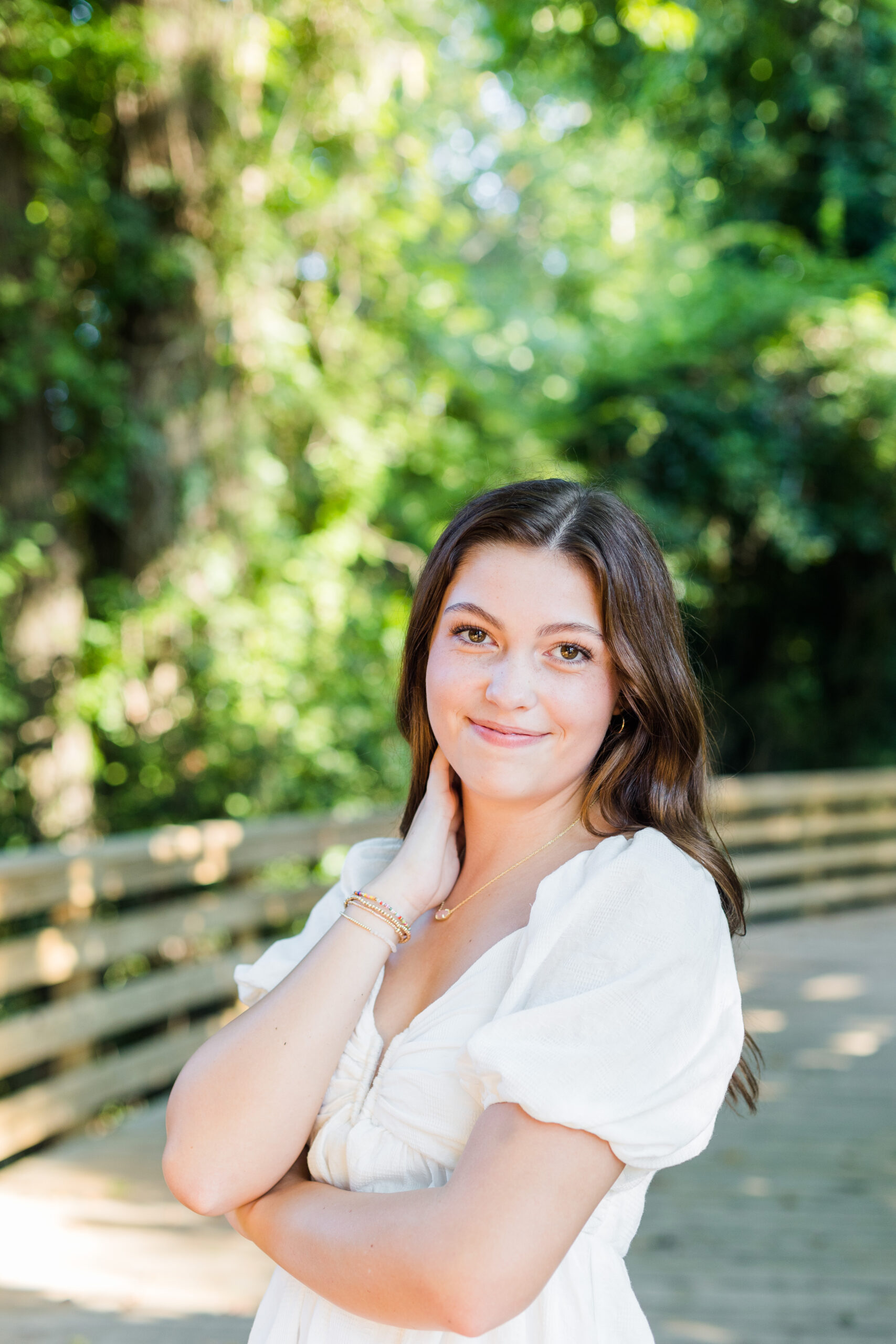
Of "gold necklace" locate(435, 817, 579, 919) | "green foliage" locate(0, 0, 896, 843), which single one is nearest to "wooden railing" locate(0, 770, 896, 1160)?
"green foliage" locate(0, 0, 896, 843)

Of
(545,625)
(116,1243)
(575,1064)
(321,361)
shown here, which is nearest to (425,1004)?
(575,1064)

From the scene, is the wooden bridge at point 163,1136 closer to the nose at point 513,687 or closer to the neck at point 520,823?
the neck at point 520,823

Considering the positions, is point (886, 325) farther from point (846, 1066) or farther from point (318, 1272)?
point (318, 1272)

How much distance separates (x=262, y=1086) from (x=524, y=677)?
511mm

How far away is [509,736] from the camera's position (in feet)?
4.38

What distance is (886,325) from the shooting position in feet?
26.1

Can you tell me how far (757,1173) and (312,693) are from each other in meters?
2.96

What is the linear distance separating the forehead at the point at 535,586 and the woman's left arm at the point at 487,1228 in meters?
0.52

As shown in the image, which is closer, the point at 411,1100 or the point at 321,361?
the point at 411,1100

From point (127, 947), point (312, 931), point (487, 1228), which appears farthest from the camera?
point (127, 947)

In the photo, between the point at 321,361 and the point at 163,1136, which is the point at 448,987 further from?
the point at 321,361

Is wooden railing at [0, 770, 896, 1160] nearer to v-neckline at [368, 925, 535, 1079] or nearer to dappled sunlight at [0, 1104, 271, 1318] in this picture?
dappled sunlight at [0, 1104, 271, 1318]

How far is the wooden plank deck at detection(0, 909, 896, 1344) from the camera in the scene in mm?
2869

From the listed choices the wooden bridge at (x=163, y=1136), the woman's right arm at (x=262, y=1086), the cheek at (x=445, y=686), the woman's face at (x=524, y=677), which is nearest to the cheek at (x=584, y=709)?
the woman's face at (x=524, y=677)
